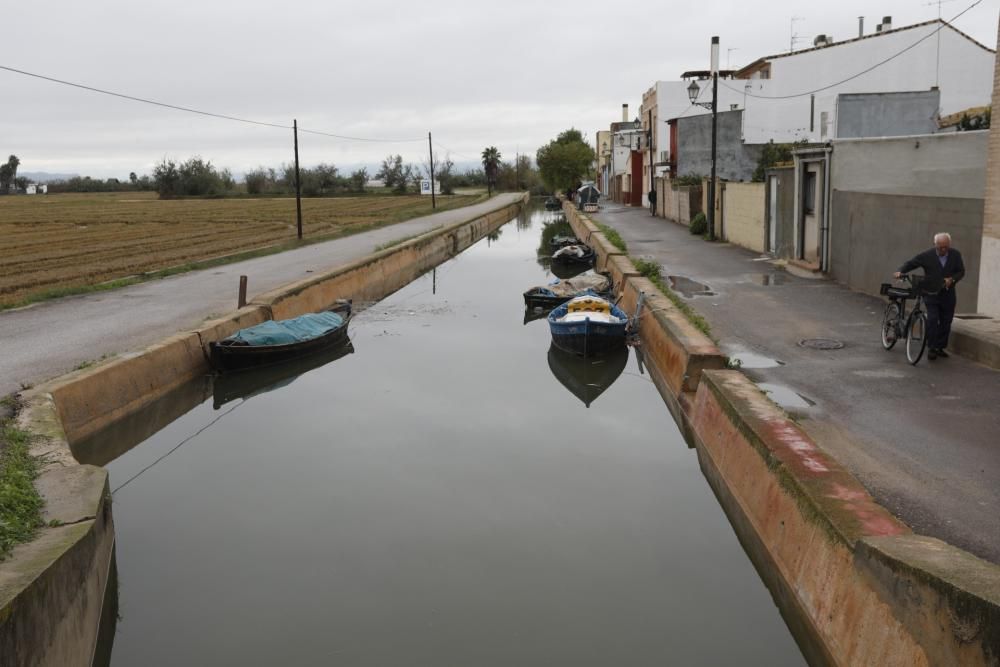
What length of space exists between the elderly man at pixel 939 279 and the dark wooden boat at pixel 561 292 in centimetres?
1205

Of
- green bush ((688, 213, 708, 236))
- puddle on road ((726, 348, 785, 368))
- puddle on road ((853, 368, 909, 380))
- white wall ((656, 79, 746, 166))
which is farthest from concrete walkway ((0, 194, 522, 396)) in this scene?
white wall ((656, 79, 746, 166))

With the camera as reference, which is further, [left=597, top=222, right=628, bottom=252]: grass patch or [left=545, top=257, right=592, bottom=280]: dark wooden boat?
[left=545, top=257, right=592, bottom=280]: dark wooden boat

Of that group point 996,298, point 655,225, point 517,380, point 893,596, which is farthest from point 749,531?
point 655,225

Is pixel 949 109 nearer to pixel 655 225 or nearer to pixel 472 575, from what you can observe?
pixel 655 225

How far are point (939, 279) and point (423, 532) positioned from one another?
7.05m

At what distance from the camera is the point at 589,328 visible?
17.5 metres

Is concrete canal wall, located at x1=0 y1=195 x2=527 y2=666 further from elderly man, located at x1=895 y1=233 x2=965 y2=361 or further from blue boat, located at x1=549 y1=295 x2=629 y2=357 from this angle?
elderly man, located at x1=895 y1=233 x2=965 y2=361

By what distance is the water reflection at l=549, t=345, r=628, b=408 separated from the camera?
53.1 feet

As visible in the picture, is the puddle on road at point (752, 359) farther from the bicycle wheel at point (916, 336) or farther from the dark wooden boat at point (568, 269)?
the dark wooden boat at point (568, 269)

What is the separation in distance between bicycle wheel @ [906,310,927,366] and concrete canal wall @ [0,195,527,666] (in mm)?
9689

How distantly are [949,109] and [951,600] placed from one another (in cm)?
4023

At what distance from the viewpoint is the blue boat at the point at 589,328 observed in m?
17.6

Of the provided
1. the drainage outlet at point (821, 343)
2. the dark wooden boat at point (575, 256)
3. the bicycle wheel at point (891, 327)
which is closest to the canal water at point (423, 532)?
the drainage outlet at point (821, 343)

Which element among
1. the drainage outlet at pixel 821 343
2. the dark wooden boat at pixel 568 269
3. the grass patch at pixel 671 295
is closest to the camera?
the drainage outlet at pixel 821 343
